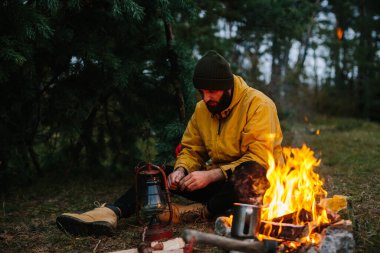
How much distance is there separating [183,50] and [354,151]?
4332 mm

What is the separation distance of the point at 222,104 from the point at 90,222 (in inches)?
62.8

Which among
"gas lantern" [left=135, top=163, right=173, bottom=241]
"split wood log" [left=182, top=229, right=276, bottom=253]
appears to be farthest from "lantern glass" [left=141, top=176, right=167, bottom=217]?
"split wood log" [left=182, top=229, right=276, bottom=253]

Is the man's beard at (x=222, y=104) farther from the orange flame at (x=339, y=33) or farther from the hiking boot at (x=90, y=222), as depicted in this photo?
the orange flame at (x=339, y=33)

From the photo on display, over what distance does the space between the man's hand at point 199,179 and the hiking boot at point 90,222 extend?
2.38 feet

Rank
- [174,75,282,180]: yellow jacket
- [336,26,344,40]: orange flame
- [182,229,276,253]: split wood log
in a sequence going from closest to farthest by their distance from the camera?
[182,229,276,253]: split wood log → [174,75,282,180]: yellow jacket → [336,26,344,40]: orange flame

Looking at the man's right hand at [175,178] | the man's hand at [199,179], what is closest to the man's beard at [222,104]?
the man's hand at [199,179]

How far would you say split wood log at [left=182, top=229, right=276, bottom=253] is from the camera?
95.2 inches

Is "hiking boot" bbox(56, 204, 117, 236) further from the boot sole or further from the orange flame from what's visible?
the orange flame

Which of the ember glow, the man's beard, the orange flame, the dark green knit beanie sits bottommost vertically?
the ember glow

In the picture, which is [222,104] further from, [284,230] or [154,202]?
[284,230]

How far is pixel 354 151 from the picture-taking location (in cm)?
784

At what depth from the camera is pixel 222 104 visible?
12.1 feet

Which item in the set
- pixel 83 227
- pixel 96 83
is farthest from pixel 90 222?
pixel 96 83

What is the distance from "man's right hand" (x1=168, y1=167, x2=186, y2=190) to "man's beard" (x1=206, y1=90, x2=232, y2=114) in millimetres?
664
